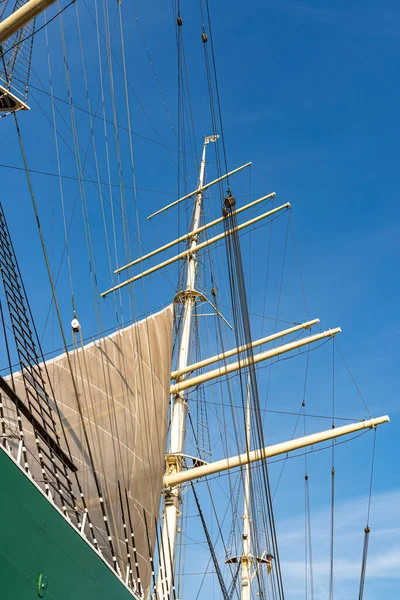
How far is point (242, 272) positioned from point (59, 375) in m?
4.74

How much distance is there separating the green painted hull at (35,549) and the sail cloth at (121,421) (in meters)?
3.50

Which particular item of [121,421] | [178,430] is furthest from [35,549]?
[178,430]

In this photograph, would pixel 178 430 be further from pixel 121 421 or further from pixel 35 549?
pixel 35 549

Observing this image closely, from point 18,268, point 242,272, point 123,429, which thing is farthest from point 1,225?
point 123,429

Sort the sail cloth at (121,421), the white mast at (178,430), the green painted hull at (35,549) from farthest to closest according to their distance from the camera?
the white mast at (178,430) < the sail cloth at (121,421) < the green painted hull at (35,549)

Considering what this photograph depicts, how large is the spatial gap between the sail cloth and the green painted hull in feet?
11.5

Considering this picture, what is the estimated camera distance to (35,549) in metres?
5.13

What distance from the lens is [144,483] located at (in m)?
11.5

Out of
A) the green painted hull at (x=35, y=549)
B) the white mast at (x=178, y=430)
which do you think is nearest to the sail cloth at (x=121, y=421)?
the white mast at (x=178, y=430)

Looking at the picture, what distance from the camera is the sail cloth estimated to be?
10.6 meters

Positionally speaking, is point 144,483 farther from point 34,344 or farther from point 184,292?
point 184,292

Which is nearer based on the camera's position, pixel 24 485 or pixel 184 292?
pixel 24 485

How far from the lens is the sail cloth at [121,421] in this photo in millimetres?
10609

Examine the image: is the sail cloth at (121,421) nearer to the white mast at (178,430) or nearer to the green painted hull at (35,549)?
the white mast at (178,430)
